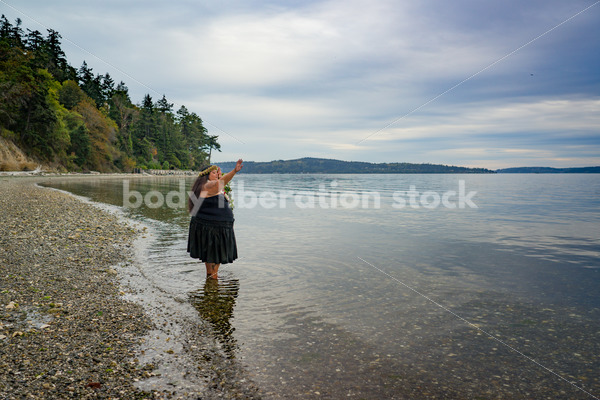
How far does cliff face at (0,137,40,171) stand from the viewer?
5788 centimetres

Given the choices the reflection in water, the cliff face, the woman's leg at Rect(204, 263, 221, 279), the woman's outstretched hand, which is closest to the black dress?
the woman's leg at Rect(204, 263, 221, 279)

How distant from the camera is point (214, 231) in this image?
9.82 metres

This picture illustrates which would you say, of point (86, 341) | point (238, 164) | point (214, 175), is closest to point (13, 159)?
point (214, 175)

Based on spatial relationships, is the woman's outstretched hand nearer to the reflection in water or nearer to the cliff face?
the reflection in water

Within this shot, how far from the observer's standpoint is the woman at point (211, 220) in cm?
975

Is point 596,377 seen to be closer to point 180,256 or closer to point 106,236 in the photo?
point 180,256

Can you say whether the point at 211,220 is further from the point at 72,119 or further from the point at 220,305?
the point at 72,119

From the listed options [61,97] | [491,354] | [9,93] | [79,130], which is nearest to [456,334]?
[491,354]

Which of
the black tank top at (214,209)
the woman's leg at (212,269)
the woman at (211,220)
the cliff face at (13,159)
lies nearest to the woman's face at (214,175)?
the woman at (211,220)

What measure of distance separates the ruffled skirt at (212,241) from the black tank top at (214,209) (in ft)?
0.36

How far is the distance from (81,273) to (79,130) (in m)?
85.1

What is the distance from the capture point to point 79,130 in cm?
8188

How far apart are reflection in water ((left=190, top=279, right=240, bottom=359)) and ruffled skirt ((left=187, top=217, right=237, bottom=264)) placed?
2.27 ft

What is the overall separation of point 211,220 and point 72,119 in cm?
8741
